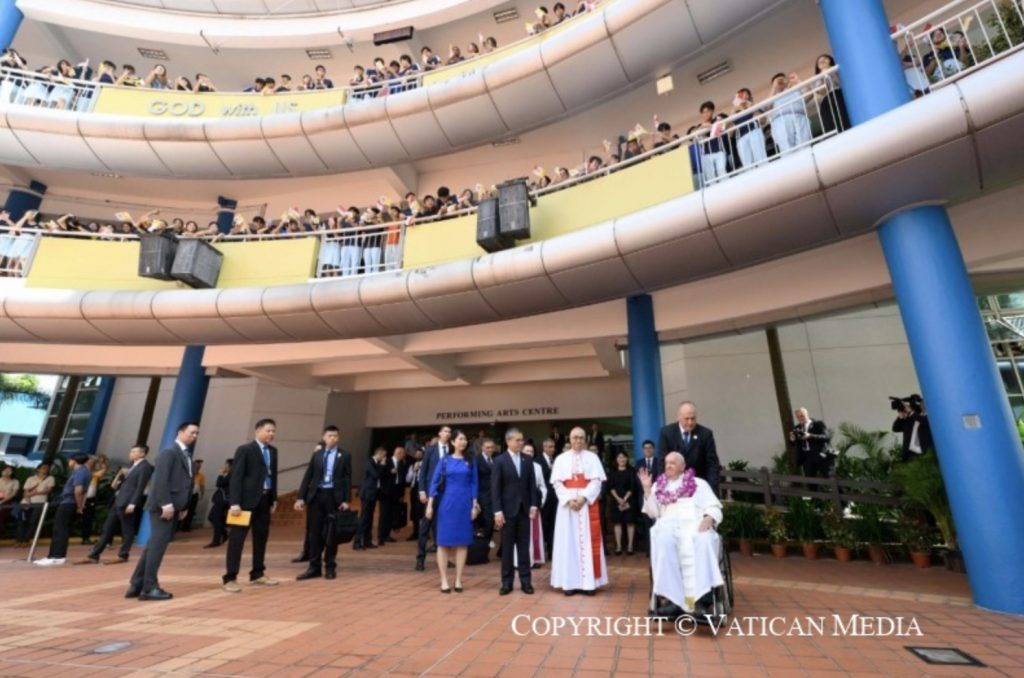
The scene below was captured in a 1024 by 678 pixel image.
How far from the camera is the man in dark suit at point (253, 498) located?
19.5ft

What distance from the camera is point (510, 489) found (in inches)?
225

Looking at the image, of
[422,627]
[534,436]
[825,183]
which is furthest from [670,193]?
[534,436]

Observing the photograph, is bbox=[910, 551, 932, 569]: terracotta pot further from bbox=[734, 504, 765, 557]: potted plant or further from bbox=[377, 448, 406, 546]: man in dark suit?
bbox=[377, 448, 406, 546]: man in dark suit

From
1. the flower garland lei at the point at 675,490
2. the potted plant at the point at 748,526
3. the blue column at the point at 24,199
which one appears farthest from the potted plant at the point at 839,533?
the blue column at the point at 24,199

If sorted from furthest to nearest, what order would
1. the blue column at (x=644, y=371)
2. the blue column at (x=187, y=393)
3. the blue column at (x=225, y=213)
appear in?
the blue column at (x=225, y=213) → the blue column at (x=187, y=393) → the blue column at (x=644, y=371)

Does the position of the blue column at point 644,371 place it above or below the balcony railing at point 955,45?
below

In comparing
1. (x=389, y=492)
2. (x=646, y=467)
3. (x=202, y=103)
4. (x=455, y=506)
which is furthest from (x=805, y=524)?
(x=202, y=103)

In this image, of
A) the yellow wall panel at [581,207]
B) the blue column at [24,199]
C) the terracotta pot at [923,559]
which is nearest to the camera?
the terracotta pot at [923,559]

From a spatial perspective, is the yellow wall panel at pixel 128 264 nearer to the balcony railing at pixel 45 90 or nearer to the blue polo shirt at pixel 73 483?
the blue polo shirt at pixel 73 483

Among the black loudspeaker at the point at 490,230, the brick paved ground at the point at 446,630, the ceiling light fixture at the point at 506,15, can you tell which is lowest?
the brick paved ground at the point at 446,630

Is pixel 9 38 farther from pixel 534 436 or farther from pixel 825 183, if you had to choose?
pixel 825 183

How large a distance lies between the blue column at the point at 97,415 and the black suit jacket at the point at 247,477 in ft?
55.3

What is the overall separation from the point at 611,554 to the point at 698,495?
447 centimetres

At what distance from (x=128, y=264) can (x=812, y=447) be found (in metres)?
14.2
